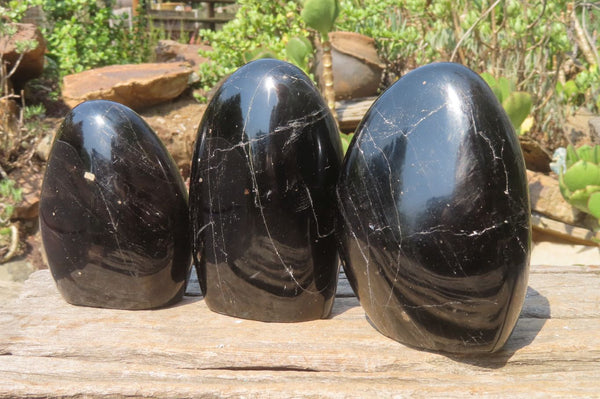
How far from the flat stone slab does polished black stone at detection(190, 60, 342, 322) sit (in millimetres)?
2819

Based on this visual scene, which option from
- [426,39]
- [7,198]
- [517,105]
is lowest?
[7,198]

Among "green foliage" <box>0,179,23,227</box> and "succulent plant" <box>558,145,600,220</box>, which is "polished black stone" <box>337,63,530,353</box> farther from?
"green foliage" <box>0,179,23,227</box>

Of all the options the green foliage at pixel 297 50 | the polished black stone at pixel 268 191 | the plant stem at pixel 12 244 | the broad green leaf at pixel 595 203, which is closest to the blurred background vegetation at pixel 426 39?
the green foliage at pixel 297 50

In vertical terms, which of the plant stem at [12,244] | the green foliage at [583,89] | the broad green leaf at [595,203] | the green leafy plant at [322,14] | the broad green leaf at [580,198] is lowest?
the plant stem at [12,244]

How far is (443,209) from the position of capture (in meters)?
1.16

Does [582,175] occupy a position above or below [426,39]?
below

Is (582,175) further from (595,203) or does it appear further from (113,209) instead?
(113,209)

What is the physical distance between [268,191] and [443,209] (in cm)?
37

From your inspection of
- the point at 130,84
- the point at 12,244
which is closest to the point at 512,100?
the point at 130,84

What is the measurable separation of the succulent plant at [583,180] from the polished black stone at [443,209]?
1.48m

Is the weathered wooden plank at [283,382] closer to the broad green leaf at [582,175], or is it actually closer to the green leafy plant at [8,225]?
the broad green leaf at [582,175]

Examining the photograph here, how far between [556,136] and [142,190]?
2918mm

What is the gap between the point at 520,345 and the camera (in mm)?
1327

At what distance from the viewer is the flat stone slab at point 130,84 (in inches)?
158
